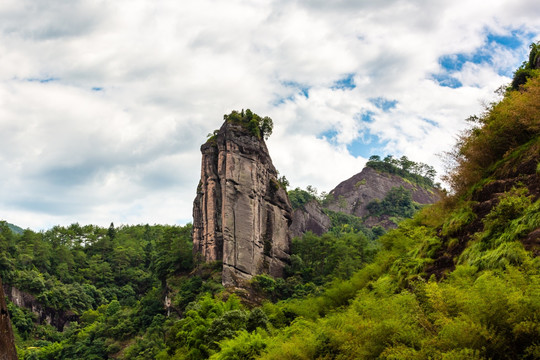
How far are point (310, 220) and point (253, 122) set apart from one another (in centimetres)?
3270

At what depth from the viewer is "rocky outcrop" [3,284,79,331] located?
55.9m

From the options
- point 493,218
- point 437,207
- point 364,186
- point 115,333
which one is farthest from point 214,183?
point 364,186

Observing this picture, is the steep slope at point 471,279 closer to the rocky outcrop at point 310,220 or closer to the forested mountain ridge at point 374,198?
the rocky outcrop at point 310,220

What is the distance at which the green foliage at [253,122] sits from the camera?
4938cm

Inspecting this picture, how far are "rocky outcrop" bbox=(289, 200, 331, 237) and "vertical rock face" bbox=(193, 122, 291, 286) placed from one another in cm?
2404

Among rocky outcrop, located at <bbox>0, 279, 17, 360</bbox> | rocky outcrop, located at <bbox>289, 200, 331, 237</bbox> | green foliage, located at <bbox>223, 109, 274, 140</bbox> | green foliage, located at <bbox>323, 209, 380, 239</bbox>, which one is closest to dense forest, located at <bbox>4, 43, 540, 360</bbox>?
rocky outcrop, located at <bbox>0, 279, 17, 360</bbox>

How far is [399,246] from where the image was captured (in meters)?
20.1

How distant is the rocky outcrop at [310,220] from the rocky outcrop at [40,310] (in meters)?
34.5

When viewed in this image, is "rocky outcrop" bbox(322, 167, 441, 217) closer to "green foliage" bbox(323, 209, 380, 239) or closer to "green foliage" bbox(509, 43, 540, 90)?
"green foliage" bbox(323, 209, 380, 239)

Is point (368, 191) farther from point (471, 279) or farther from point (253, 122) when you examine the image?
point (471, 279)

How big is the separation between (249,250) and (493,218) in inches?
1394

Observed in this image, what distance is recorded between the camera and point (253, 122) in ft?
163

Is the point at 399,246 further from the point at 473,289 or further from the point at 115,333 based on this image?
the point at 115,333

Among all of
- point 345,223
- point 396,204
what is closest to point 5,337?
point 345,223
